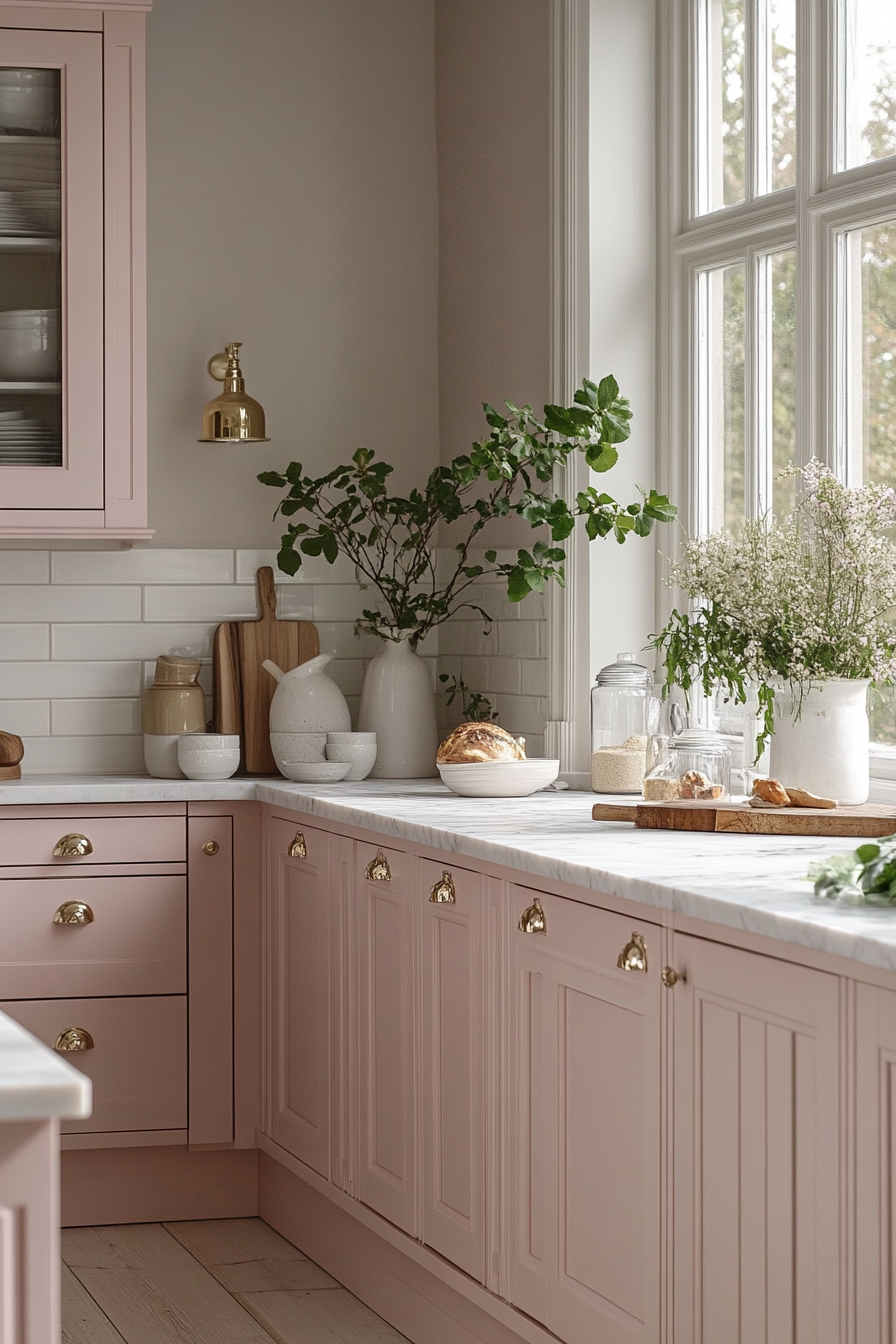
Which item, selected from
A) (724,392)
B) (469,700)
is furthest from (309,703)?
(724,392)

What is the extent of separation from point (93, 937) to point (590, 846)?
1.47 m

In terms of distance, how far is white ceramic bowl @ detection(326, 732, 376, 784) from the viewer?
3.77 metres

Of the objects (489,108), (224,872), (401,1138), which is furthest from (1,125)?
(401,1138)

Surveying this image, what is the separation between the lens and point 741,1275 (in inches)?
75.9

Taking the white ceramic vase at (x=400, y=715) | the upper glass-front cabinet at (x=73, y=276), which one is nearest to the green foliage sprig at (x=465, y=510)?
the white ceramic vase at (x=400, y=715)

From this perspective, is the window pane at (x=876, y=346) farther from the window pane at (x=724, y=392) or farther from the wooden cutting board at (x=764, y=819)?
the wooden cutting board at (x=764, y=819)

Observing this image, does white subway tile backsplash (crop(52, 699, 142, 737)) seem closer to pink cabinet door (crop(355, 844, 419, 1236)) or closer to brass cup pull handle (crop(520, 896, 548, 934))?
pink cabinet door (crop(355, 844, 419, 1236))

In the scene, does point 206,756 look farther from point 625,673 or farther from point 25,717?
point 625,673

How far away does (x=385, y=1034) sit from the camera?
3.00 m

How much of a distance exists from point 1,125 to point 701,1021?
8.77 ft

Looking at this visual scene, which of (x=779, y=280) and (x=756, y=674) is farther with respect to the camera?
(x=779, y=280)

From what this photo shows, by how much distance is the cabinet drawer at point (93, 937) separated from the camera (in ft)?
11.6

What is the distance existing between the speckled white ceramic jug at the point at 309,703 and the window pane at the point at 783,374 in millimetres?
1129

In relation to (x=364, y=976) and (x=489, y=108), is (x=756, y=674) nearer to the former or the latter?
(x=364, y=976)
